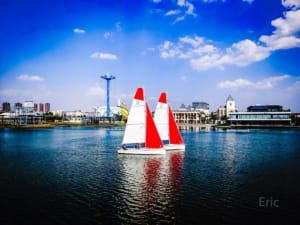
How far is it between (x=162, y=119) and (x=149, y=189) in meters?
27.7

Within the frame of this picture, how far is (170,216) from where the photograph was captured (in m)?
21.0

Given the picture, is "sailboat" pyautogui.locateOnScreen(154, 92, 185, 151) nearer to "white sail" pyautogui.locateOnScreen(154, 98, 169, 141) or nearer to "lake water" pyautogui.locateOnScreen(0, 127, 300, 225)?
"white sail" pyautogui.locateOnScreen(154, 98, 169, 141)

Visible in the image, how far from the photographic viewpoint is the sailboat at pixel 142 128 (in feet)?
157

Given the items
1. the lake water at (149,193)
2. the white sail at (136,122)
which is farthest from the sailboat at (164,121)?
the lake water at (149,193)

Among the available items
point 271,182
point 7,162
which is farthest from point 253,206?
point 7,162

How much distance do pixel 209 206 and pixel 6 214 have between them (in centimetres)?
1460

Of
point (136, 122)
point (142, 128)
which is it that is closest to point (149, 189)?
point (142, 128)

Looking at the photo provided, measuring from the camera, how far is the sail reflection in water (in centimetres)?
2119

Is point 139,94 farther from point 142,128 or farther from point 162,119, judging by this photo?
point 162,119

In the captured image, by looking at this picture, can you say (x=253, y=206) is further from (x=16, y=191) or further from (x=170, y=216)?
(x=16, y=191)

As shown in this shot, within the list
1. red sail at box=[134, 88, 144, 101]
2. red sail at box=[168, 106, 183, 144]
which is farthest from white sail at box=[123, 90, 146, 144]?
red sail at box=[168, 106, 183, 144]

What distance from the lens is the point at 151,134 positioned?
4788 centimetres

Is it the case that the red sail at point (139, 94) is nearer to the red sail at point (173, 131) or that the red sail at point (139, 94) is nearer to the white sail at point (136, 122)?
the white sail at point (136, 122)

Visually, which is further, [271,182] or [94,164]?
[94,164]
